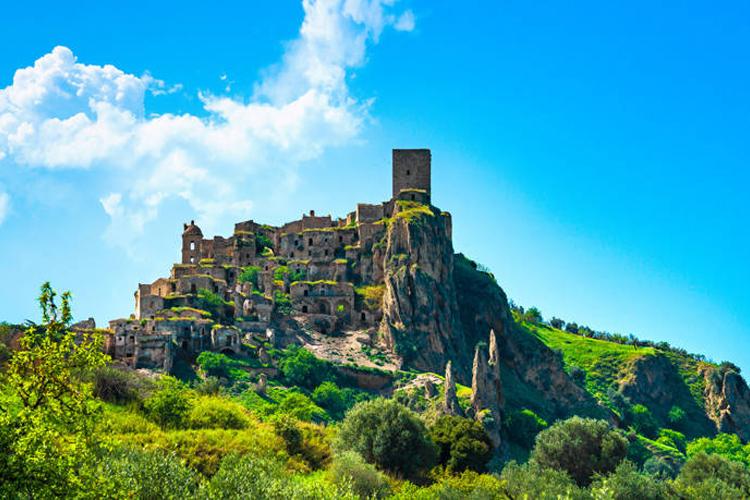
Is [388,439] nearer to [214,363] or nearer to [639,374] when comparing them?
[214,363]

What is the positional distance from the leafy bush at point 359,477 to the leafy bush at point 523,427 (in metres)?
44.3

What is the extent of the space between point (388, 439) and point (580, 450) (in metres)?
19.8

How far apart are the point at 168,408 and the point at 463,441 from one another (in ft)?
74.5

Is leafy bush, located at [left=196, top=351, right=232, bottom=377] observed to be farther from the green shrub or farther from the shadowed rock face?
the shadowed rock face

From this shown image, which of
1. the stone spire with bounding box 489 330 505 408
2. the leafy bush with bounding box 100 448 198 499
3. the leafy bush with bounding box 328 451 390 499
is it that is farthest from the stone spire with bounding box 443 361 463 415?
the leafy bush with bounding box 100 448 198 499

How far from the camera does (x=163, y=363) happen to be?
77.6m

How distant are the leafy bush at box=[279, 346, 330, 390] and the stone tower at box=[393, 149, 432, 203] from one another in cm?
3636

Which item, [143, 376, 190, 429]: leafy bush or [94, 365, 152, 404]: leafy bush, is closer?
[143, 376, 190, 429]: leafy bush

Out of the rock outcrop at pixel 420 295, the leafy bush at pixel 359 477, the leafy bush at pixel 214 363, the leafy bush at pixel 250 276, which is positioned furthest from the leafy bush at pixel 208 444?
the leafy bush at pixel 250 276

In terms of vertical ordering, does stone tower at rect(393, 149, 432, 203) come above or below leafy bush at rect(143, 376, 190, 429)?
above

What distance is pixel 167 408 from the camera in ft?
159

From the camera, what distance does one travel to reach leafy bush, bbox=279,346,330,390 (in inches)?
3238

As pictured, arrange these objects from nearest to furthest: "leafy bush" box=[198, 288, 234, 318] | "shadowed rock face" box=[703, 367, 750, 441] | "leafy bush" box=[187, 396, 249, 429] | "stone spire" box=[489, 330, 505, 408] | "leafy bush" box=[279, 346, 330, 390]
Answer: "leafy bush" box=[187, 396, 249, 429], "leafy bush" box=[279, 346, 330, 390], "stone spire" box=[489, 330, 505, 408], "leafy bush" box=[198, 288, 234, 318], "shadowed rock face" box=[703, 367, 750, 441]

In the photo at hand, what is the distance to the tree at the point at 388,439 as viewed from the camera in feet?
A: 173
